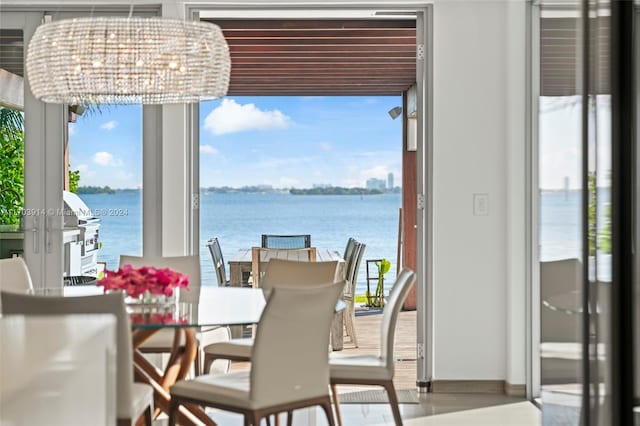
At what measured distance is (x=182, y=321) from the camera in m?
3.50

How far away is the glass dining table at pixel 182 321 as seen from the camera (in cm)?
352

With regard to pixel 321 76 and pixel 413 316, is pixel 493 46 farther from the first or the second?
pixel 413 316

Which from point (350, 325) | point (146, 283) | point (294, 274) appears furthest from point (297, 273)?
point (350, 325)

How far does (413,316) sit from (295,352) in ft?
18.1

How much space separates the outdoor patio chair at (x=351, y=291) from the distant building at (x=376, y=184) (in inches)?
379

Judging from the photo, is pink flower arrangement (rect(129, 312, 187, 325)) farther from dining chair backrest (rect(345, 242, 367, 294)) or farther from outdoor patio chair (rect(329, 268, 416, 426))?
dining chair backrest (rect(345, 242, 367, 294))

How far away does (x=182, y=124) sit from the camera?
5.50 meters

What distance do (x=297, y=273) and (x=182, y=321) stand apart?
1443 mm

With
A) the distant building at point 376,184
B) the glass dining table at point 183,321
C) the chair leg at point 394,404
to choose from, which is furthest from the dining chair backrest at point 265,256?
→ the distant building at point 376,184

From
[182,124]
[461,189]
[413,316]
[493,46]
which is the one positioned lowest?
[413,316]

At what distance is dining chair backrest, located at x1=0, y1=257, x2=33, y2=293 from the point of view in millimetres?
4512

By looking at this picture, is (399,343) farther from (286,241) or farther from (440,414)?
(440,414)

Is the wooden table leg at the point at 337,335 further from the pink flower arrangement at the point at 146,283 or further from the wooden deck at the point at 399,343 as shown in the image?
the pink flower arrangement at the point at 146,283

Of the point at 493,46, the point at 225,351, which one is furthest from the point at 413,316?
the point at 225,351
